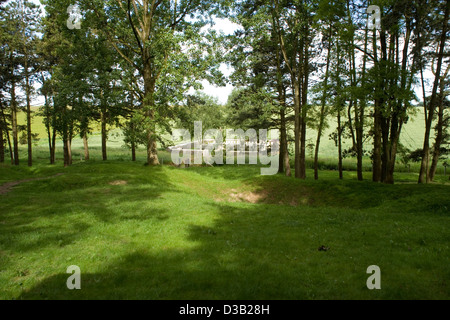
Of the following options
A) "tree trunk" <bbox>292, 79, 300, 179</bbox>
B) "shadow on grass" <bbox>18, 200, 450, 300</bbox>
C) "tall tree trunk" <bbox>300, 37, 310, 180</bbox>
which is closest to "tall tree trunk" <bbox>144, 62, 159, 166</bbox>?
"tree trunk" <bbox>292, 79, 300, 179</bbox>

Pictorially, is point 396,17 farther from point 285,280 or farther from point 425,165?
point 285,280

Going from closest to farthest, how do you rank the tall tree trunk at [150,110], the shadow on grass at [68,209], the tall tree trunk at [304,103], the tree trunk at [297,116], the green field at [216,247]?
the green field at [216,247], the shadow on grass at [68,209], the tree trunk at [297,116], the tall tree trunk at [150,110], the tall tree trunk at [304,103]

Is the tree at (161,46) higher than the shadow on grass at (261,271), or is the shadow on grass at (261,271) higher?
the tree at (161,46)

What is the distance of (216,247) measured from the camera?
8594 millimetres

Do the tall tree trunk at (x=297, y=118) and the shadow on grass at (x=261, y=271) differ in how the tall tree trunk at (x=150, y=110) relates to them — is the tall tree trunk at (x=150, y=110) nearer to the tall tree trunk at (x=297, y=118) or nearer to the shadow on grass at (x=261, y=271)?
the tall tree trunk at (x=297, y=118)

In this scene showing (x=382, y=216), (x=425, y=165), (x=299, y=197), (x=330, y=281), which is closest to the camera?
(x=330, y=281)

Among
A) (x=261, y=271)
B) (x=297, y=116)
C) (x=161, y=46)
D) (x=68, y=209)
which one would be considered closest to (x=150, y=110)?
(x=161, y=46)

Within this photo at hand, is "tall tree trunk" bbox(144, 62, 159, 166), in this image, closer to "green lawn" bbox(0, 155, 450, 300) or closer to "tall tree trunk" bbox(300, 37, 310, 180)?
"green lawn" bbox(0, 155, 450, 300)

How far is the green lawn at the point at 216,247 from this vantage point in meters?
5.98

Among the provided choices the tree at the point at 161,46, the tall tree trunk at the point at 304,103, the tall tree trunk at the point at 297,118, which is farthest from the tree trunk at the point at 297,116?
the tree at the point at 161,46

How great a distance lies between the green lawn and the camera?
19.6 feet
